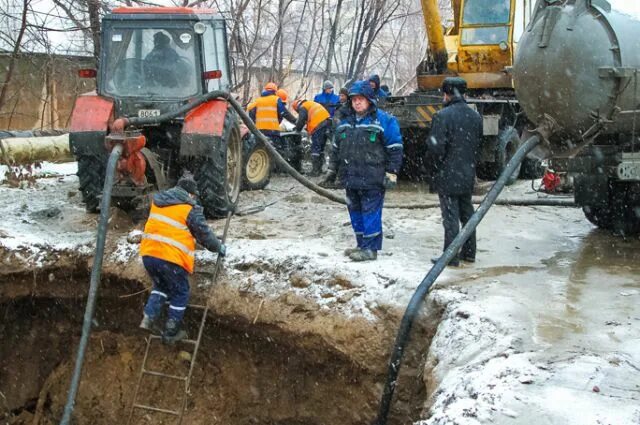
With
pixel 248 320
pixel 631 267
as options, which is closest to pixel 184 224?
pixel 248 320

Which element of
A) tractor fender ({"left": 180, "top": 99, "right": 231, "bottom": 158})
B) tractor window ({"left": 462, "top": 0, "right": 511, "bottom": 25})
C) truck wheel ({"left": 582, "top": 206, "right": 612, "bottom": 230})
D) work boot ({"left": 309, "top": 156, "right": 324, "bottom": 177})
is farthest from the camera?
work boot ({"left": 309, "top": 156, "right": 324, "bottom": 177})

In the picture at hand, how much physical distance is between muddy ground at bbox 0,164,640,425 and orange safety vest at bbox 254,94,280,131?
120 inches

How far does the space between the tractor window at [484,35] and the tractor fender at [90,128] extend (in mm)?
6232

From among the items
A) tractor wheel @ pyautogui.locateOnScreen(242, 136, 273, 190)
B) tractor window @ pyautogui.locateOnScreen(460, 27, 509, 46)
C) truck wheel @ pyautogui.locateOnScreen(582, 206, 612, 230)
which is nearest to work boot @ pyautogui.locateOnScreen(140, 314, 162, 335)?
tractor wheel @ pyautogui.locateOnScreen(242, 136, 273, 190)

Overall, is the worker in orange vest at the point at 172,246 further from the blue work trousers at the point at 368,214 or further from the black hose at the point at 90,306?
the blue work trousers at the point at 368,214

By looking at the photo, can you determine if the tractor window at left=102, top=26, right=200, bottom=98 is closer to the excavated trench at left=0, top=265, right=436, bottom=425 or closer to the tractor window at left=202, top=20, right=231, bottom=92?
the tractor window at left=202, top=20, right=231, bottom=92

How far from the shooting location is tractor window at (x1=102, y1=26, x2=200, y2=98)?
824cm

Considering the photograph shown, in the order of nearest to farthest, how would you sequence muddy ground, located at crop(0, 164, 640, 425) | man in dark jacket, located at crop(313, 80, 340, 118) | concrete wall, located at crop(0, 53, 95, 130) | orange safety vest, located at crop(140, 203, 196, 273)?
muddy ground, located at crop(0, 164, 640, 425) → orange safety vest, located at crop(140, 203, 196, 273) → man in dark jacket, located at crop(313, 80, 340, 118) → concrete wall, located at crop(0, 53, 95, 130)

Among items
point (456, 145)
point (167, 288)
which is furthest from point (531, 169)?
point (167, 288)

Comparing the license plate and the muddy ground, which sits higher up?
the license plate

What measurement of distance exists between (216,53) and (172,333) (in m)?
3.91

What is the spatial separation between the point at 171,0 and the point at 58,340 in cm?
1119

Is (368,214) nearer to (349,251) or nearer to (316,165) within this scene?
(349,251)

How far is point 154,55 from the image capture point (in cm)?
830
